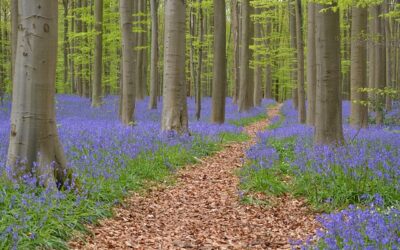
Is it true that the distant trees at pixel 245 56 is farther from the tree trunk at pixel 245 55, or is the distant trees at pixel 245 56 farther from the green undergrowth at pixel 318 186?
the green undergrowth at pixel 318 186

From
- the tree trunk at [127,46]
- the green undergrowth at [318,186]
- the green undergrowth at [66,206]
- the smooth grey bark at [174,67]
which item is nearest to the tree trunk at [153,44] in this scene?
the tree trunk at [127,46]

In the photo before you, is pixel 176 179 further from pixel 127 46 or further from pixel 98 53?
pixel 98 53

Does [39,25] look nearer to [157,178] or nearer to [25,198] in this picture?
[25,198]

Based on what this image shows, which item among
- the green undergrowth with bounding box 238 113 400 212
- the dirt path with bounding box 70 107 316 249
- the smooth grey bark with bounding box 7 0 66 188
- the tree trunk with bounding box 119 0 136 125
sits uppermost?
the tree trunk with bounding box 119 0 136 125

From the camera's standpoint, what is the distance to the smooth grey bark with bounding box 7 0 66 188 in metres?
5.59

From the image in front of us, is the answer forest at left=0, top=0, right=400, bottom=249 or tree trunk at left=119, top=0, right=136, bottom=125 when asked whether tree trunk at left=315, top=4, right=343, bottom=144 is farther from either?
tree trunk at left=119, top=0, right=136, bottom=125

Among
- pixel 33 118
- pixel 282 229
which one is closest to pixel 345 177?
pixel 282 229

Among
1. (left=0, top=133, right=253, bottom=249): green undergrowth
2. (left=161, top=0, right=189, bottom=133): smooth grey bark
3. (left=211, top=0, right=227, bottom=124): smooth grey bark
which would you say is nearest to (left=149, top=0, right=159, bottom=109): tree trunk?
(left=211, top=0, right=227, bottom=124): smooth grey bark

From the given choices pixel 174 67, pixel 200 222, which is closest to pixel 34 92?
pixel 200 222

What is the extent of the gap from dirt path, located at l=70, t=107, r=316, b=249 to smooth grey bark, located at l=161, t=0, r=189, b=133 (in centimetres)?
361

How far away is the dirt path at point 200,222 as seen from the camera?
5.21 metres

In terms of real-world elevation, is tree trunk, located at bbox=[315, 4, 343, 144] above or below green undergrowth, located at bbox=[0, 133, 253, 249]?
above

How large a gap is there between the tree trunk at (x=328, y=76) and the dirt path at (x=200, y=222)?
255 cm

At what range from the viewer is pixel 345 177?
258 inches
